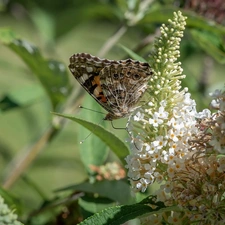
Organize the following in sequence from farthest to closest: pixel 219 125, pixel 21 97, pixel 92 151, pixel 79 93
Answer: pixel 21 97 < pixel 79 93 < pixel 92 151 < pixel 219 125

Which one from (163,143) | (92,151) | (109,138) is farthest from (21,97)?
(163,143)

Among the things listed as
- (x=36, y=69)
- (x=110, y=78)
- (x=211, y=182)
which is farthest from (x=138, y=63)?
(x=36, y=69)

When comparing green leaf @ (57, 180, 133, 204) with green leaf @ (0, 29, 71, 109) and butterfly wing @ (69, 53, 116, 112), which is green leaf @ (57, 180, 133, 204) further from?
green leaf @ (0, 29, 71, 109)

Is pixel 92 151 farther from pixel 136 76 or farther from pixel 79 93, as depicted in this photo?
pixel 79 93

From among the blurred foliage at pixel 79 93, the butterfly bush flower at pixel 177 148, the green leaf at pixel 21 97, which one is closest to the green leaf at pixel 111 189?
the blurred foliage at pixel 79 93

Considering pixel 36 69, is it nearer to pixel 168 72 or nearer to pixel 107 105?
pixel 107 105

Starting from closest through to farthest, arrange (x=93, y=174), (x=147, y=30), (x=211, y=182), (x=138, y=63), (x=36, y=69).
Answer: (x=211, y=182)
(x=138, y=63)
(x=93, y=174)
(x=36, y=69)
(x=147, y=30)
